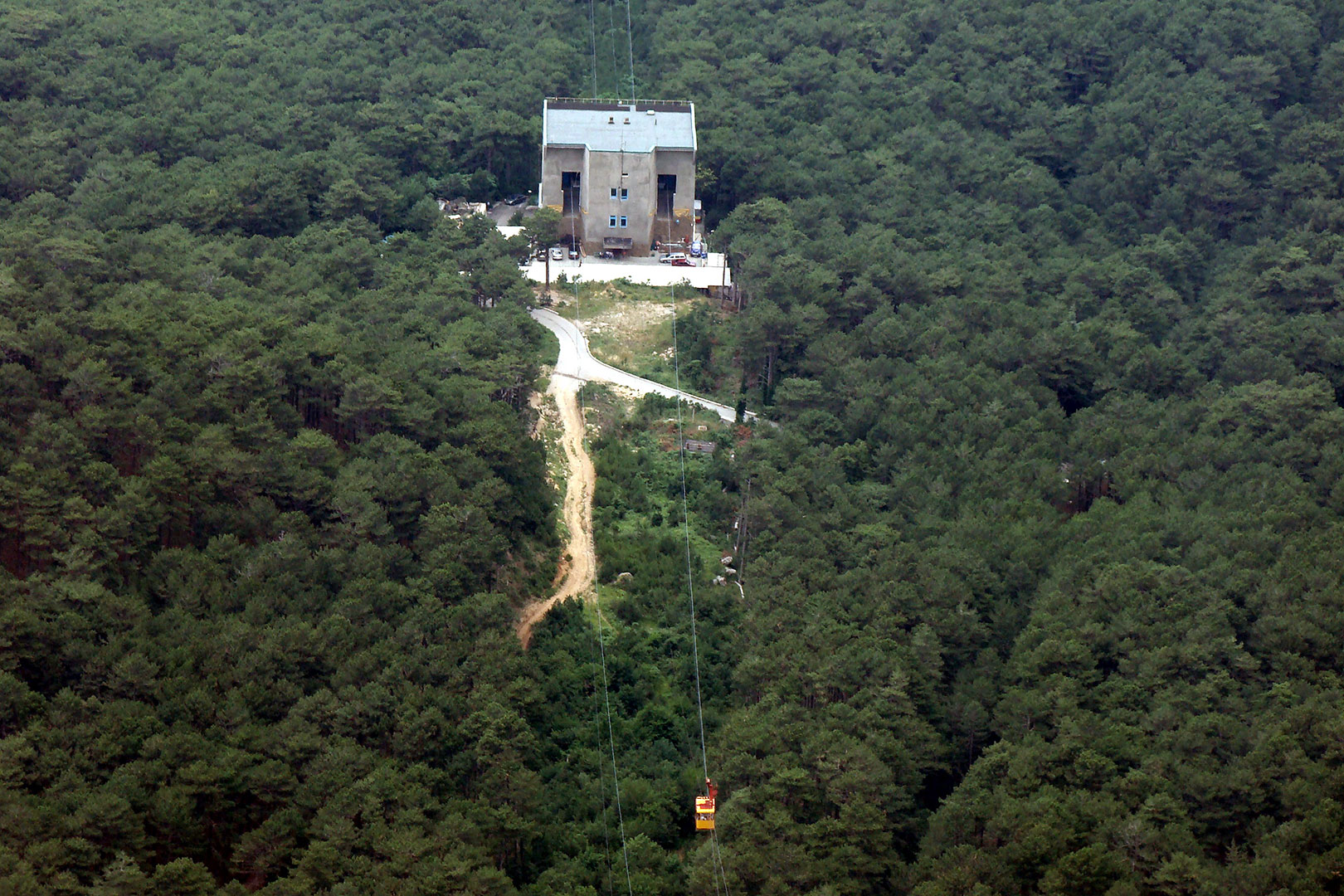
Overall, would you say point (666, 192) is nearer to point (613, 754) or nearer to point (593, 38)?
point (593, 38)

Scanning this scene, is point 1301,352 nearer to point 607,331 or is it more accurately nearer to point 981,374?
point 981,374

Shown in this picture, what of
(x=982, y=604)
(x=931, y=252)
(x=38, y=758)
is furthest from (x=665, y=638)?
(x=931, y=252)

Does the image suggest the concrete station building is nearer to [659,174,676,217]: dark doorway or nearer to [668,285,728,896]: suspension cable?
[659,174,676,217]: dark doorway

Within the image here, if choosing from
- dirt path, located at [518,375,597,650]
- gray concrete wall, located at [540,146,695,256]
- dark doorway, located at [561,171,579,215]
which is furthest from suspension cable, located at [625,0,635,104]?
dirt path, located at [518,375,597,650]

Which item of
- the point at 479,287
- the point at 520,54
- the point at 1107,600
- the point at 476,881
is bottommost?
the point at 476,881

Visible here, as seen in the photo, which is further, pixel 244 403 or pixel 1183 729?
pixel 244 403
